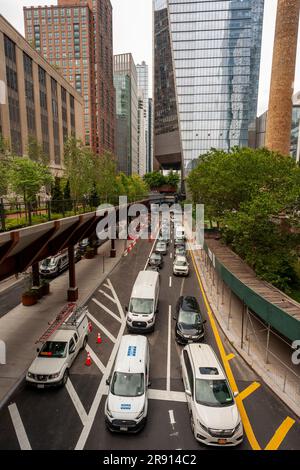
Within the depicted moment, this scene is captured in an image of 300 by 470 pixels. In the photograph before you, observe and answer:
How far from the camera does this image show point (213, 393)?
10172 millimetres

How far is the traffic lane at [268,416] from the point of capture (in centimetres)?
948

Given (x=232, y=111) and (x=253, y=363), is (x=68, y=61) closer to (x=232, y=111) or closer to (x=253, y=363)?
(x=232, y=111)

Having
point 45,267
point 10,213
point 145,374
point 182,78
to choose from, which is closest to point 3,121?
point 45,267

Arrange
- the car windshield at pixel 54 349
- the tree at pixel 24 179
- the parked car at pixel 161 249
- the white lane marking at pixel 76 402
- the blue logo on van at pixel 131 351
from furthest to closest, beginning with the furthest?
the parked car at pixel 161 249, the tree at pixel 24 179, the car windshield at pixel 54 349, the blue logo on van at pixel 131 351, the white lane marking at pixel 76 402

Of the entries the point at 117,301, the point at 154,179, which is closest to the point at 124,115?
the point at 154,179

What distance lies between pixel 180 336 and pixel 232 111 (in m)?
96.2

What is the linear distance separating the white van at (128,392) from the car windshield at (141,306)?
185 inches

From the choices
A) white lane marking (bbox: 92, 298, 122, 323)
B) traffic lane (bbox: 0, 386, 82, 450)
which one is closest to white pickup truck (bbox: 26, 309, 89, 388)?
traffic lane (bbox: 0, 386, 82, 450)

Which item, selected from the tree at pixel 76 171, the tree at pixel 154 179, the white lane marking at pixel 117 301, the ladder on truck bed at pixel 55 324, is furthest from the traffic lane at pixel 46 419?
the tree at pixel 154 179

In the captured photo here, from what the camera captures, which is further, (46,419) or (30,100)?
(30,100)

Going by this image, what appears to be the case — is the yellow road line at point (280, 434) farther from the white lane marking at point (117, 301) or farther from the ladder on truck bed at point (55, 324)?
the white lane marking at point (117, 301)

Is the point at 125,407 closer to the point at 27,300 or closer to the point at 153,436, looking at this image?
the point at 153,436

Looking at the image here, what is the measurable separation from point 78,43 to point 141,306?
124564 millimetres

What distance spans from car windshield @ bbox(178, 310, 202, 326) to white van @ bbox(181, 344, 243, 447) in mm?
4088
